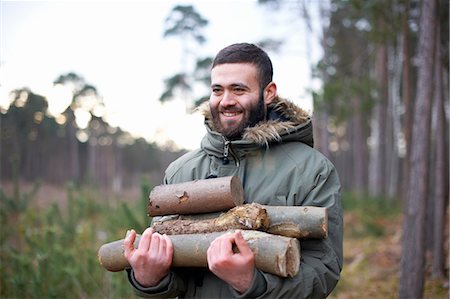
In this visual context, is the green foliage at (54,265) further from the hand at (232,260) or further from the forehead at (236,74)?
the hand at (232,260)

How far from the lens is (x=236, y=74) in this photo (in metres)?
2.21

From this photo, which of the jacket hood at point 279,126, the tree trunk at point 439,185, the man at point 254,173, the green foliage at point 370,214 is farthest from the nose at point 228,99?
the green foliage at point 370,214

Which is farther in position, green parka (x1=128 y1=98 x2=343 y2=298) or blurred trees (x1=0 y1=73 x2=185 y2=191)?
blurred trees (x1=0 y1=73 x2=185 y2=191)

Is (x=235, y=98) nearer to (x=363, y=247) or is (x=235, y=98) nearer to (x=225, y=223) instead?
(x=225, y=223)

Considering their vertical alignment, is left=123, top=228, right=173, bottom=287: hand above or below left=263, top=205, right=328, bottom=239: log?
below

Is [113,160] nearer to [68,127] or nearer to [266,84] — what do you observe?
[68,127]

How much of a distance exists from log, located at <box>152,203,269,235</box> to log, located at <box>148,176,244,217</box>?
0.17 feet

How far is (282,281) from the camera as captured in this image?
6.18ft

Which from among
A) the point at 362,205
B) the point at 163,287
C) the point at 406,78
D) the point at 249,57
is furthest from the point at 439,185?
the point at 362,205

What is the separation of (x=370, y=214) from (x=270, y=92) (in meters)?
12.7

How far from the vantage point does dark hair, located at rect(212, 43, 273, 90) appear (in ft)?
7.32

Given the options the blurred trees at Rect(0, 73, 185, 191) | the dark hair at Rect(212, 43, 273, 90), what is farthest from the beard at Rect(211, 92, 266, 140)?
the blurred trees at Rect(0, 73, 185, 191)

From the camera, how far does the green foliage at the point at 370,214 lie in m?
12.2

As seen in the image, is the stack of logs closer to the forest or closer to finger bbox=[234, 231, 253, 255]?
finger bbox=[234, 231, 253, 255]
